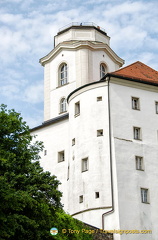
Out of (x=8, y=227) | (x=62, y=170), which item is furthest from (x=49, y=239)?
(x=62, y=170)

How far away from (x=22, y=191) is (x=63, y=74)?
28.6 metres

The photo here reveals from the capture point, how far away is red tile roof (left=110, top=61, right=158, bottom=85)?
42.5 meters

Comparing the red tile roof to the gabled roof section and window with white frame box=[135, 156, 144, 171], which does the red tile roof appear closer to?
the gabled roof section

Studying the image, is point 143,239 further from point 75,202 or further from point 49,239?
point 49,239

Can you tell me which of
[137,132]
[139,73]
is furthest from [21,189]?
[139,73]

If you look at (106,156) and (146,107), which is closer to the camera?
(106,156)

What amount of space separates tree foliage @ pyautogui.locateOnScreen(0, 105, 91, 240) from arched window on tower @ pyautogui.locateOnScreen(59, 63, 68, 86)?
75.0 ft

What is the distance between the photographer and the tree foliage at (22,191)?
25641 millimetres

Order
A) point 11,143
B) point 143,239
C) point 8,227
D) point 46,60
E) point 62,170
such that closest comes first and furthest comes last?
point 8,227 → point 11,143 → point 143,239 → point 62,170 → point 46,60

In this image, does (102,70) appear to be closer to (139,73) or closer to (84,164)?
(139,73)

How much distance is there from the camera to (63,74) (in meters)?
54.2

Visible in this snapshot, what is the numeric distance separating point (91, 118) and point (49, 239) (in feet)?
44.3

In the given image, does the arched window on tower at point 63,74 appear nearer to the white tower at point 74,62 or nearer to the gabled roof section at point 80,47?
the white tower at point 74,62

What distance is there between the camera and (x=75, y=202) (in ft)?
129
